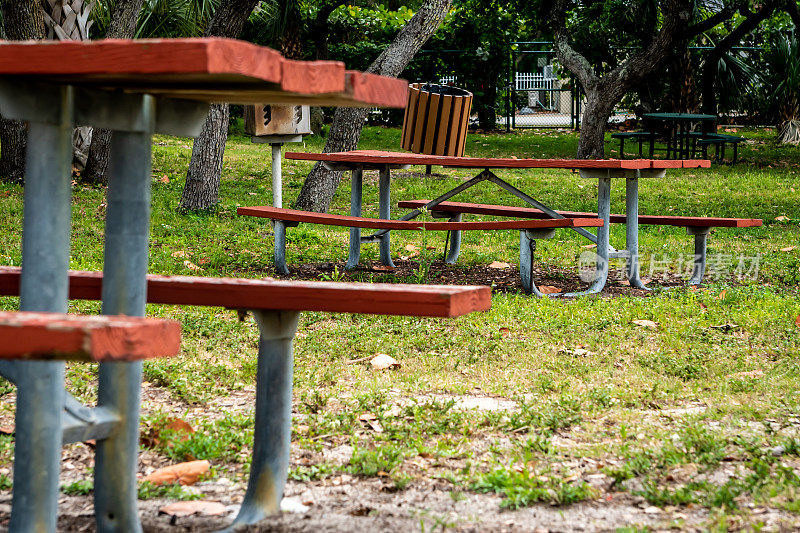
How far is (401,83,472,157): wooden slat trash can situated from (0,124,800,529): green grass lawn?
38.6 inches

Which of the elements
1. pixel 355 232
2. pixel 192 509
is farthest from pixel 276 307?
pixel 355 232

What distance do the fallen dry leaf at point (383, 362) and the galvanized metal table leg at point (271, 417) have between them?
1.82 meters

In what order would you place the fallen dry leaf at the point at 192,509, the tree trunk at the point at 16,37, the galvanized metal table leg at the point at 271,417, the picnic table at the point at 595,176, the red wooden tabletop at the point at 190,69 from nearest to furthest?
the red wooden tabletop at the point at 190,69 → the galvanized metal table leg at the point at 271,417 → the fallen dry leaf at the point at 192,509 → the picnic table at the point at 595,176 → the tree trunk at the point at 16,37

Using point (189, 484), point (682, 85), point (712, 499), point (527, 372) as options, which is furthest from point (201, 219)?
point (682, 85)

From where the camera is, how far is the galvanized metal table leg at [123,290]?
2484 mm

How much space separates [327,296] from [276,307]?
0.15 metres

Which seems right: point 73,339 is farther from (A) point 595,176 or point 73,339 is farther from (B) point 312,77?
(A) point 595,176

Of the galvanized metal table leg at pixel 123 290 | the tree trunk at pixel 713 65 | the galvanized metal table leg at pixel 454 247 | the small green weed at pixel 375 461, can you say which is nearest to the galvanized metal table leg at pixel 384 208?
the galvanized metal table leg at pixel 454 247

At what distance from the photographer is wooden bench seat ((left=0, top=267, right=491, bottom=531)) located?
2.49 m

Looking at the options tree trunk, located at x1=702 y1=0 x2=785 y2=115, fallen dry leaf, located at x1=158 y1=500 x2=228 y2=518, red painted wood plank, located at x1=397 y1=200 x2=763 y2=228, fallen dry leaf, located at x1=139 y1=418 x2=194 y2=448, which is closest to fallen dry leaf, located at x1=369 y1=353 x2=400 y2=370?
fallen dry leaf, located at x1=139 y1=418 x2=194 y2=448

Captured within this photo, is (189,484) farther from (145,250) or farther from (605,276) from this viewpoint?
(605,276)

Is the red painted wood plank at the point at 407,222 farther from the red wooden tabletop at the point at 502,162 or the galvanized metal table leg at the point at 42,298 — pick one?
the galvanized metal table leg at the point at 42,298

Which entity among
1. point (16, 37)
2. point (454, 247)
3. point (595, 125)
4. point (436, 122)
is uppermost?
point (16, 37)

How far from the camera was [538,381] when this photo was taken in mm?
4266
